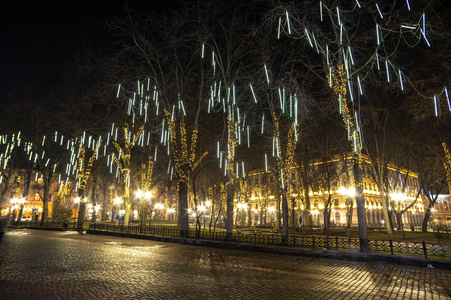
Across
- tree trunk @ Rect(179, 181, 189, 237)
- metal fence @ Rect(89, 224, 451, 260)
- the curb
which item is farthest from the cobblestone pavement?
tree trunk @ Rect(179, 181, 189, 237)

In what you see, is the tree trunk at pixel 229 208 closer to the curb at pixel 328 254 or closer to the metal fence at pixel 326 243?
the metal fence at pixel 326 243

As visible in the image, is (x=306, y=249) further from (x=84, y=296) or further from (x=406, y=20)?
(x=406, y=20)

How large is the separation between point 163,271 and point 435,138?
96.5ft

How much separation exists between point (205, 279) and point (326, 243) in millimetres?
9076

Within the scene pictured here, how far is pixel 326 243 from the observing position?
47.1 feet

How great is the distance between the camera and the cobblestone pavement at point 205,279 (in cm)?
626

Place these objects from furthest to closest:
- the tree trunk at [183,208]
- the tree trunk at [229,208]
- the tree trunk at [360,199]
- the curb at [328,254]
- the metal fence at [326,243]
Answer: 1. the tree trunk at [183,208]
2. the tree trunk at [229,208]
3. the tree trunk at [360,199]
4. the metal fence at [326,243]
5. the curb at [328,254]

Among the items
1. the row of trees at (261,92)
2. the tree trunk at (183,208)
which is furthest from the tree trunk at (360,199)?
the tree trunk at (183,208)

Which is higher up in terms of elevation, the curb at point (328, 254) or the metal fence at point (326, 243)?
the metal fence at point (326, 243)

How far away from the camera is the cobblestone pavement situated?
→ 6259mm

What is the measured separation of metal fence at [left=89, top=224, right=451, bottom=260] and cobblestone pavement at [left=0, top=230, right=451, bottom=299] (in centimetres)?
129

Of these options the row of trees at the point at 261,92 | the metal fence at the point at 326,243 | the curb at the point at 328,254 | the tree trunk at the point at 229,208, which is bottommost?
the curb at the point at 328,254

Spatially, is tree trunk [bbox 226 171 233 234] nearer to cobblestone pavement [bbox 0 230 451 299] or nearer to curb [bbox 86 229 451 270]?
curb [bbox 86 229 451 270]

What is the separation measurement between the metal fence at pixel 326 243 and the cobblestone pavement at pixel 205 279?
129 cm
